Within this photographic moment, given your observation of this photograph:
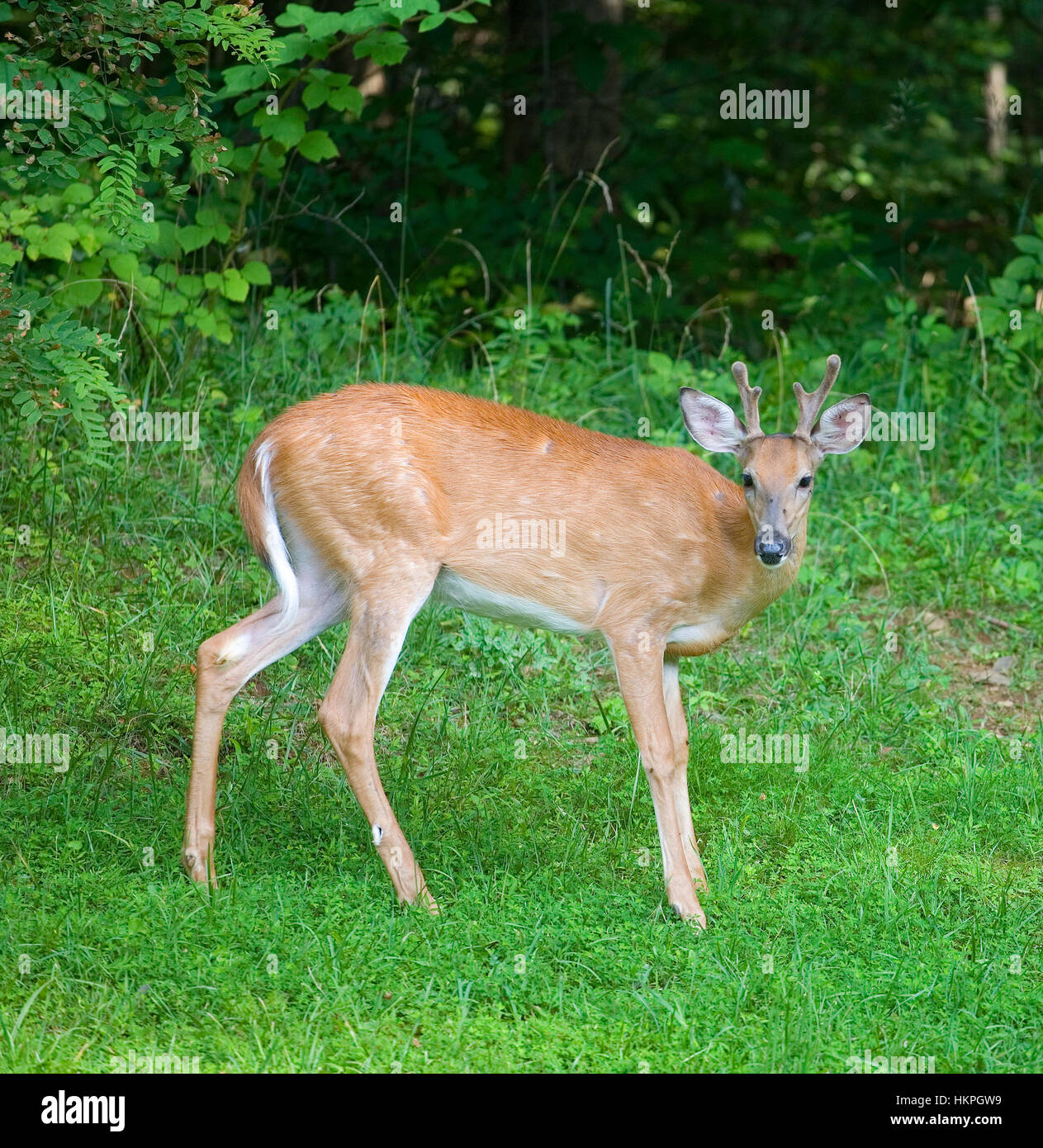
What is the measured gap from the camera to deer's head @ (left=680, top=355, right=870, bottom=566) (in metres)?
4.79

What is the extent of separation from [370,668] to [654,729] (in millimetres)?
945

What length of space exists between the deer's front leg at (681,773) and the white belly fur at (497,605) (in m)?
0.38

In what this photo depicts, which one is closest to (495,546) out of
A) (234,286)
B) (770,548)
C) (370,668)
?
(370,668)

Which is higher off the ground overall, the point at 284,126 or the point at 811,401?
the point at 284,126

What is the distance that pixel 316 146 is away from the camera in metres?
7.29

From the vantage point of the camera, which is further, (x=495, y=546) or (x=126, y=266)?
(x=126, y=266)

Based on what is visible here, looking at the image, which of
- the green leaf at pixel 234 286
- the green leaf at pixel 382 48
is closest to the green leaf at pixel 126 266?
the green leaf at pixel 234 286

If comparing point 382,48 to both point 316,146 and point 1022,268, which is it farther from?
point 1022,268

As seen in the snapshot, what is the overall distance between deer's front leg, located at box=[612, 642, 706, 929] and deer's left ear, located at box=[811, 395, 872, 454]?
2.99ft

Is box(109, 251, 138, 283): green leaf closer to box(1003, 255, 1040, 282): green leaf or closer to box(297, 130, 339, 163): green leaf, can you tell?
box(297, 130, 339, 163): green leaf

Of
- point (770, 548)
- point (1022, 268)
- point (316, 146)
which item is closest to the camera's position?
point (770, 548)

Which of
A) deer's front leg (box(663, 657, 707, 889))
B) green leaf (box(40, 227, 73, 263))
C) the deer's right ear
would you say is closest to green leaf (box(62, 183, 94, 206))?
green leaf (box(40, 227, 73, 263))

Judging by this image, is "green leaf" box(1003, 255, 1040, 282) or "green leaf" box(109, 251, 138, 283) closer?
"green leaf" box(109, 251, 138, 283)

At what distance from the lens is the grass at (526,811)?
3896mm
